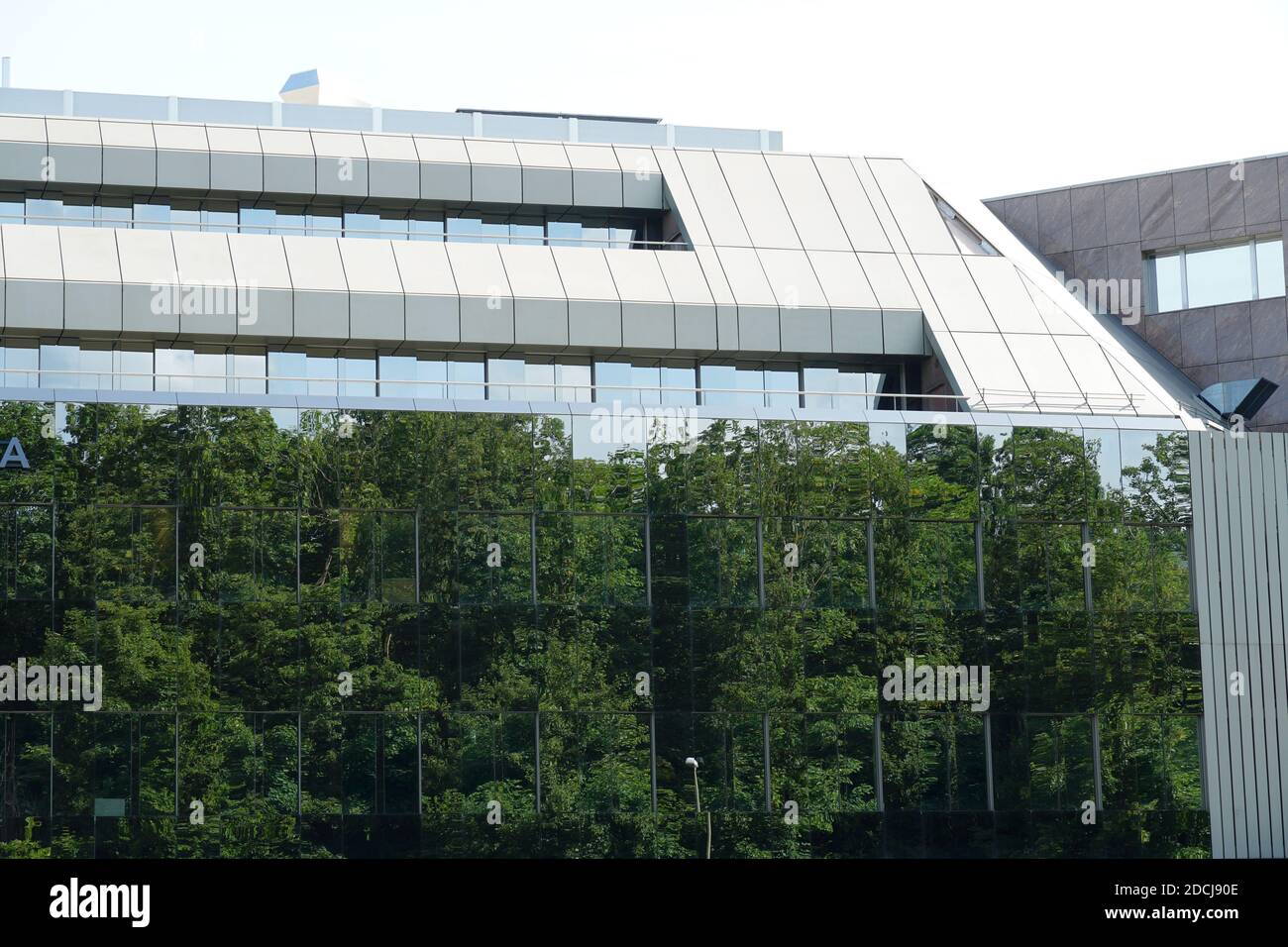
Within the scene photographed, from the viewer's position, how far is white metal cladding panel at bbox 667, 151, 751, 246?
1652 inches

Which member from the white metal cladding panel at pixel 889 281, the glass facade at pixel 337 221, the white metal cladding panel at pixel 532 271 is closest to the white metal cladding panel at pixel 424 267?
the glass facade at pixel 337 221

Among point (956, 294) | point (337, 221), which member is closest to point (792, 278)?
point (956, 294)

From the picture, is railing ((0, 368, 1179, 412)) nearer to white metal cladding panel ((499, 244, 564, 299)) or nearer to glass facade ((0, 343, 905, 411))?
glass facade ((0, 343, 905, 411))

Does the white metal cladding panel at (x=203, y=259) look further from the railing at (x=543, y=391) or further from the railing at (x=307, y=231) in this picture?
the railing at (x=543, y=391)

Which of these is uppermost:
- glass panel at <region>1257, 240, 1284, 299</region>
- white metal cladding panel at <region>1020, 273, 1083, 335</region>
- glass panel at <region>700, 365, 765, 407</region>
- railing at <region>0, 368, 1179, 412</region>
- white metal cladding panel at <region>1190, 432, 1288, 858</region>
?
glass panel at <region>1257, 240, 1284, 299</region>

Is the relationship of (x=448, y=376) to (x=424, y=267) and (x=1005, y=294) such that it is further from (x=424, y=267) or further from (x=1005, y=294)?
(x=1005, y=294)

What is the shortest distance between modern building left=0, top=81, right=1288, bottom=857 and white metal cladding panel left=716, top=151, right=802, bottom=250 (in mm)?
794

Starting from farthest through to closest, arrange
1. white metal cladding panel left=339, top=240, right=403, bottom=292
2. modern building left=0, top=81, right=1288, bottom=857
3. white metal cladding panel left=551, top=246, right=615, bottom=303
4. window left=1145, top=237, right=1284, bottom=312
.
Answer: window left=1145, top=237, right=1284, bottom=312, white metal cladding panel left=551, top=246, right=615, bottom=303, white metal cladding panel left=339, top=240, right=403, bottom=292, modern building left=0, top=81, right=1288, bottom=857

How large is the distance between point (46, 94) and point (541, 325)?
41.3 feet

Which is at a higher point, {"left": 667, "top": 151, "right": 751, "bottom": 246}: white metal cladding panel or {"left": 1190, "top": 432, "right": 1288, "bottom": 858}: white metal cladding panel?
{"left": 667, "top": 151, "right": 751, "bottom": 246}: white metal cladding panel

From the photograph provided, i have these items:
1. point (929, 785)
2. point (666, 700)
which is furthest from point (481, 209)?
point (929, 785)

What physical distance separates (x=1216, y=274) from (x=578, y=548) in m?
20.7

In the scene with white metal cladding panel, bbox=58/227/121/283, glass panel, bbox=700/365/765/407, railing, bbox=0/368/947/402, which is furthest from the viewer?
glass panel, bbox=700/365/765/407

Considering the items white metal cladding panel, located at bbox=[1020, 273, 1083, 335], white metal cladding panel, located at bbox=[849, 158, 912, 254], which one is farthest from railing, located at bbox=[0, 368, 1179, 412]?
white metal cladding panel, located at bbox=[849, 158, 912, 254]
